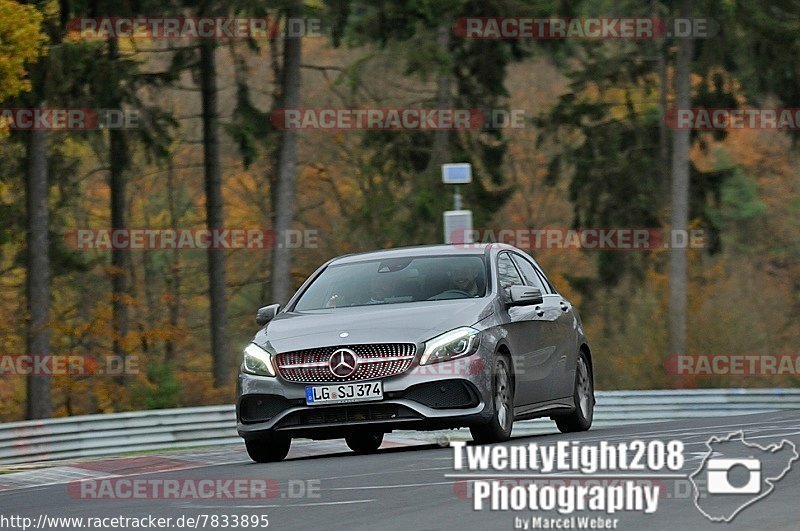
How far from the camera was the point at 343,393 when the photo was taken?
41.3ft

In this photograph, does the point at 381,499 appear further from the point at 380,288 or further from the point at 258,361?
the point at 380,288

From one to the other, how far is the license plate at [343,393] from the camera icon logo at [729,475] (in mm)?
2764

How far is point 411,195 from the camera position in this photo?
1519 inches

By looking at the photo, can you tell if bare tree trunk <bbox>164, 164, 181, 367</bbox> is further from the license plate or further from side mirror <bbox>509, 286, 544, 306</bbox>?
the license plate

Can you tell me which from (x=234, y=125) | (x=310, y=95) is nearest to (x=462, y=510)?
(x=234, y=125)

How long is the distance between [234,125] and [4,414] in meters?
9.37

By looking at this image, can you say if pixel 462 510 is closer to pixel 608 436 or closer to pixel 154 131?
pixel 608 436

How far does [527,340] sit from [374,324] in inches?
65.9

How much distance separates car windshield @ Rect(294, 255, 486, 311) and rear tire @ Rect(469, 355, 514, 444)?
72 cm

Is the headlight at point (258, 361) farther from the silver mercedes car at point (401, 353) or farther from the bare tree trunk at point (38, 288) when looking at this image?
the bare tree trunk at point (38, 288)

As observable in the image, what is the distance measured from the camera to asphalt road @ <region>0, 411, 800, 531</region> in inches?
343

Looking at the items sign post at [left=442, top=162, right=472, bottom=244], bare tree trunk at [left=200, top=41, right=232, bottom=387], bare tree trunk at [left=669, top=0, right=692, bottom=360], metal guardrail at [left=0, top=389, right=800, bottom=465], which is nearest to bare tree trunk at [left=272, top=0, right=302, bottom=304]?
bare tree trunk at [left=200, top=41, right=232, bottom=387]

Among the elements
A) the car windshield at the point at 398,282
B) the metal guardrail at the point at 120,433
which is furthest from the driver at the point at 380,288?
the metal guardrail at the point at 120,433

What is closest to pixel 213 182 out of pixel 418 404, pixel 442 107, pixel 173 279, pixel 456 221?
pixel 442 107
